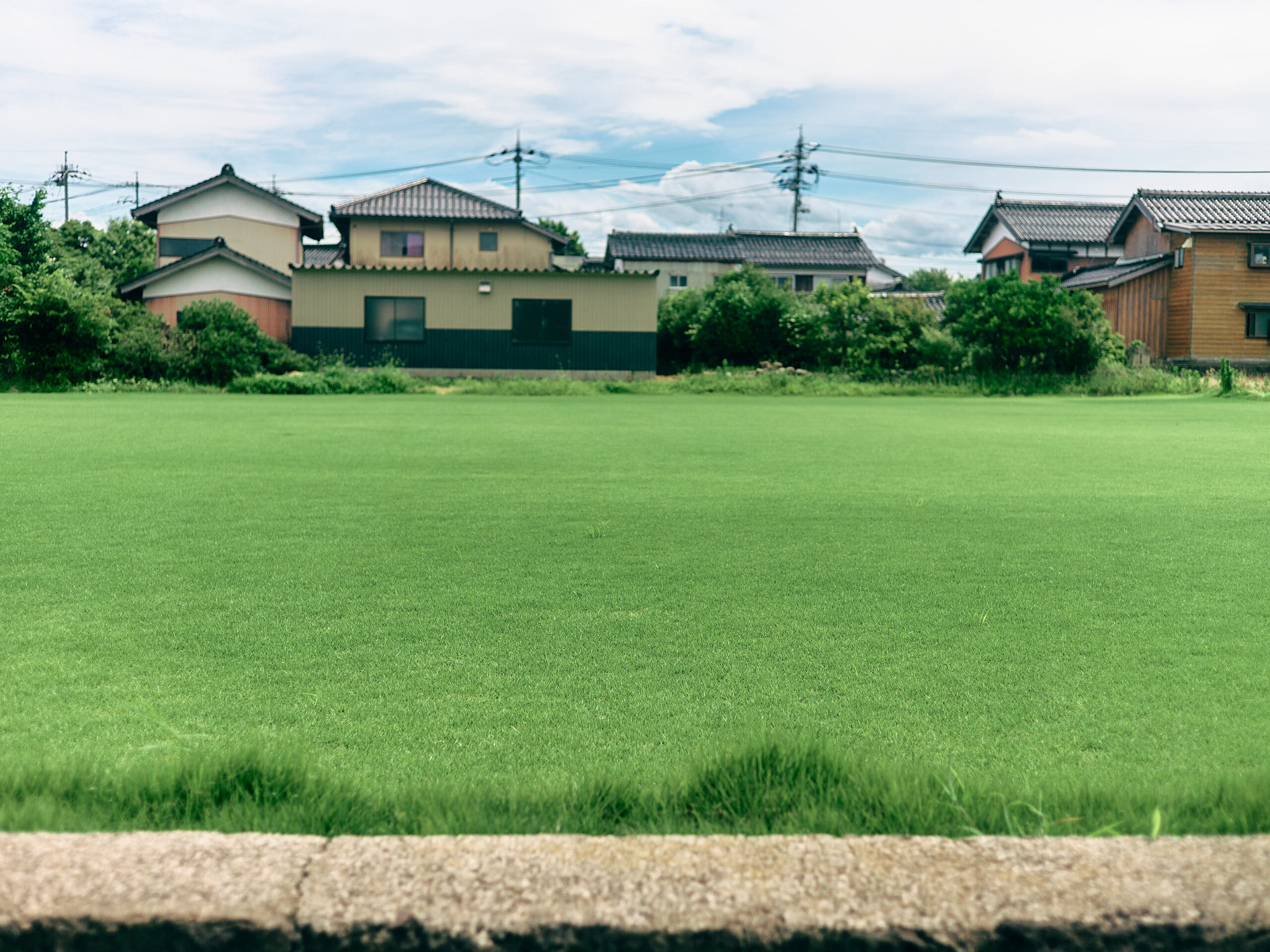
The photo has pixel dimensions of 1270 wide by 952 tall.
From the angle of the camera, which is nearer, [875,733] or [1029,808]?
[1029,808]

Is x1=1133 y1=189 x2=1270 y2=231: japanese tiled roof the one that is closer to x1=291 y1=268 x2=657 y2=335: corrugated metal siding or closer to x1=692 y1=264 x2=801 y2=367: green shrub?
x1=692 y1=264 x2=801 y2=367: green shrub

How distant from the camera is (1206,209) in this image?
36594 mm

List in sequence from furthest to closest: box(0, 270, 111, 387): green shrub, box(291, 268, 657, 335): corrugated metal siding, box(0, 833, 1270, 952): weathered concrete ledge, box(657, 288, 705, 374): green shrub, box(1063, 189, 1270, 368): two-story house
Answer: box(1063, 189, 1270, 368): two-story house
box(657, 288, 705, 374): green shrub
box(291, 268, 657, 335): corrugated metal siding
box(0, 270, 111, 387): green shrub
box(0, 833, 1270, 952): weathered concrete ledge

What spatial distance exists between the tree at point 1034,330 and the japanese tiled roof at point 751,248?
2170 centimetres

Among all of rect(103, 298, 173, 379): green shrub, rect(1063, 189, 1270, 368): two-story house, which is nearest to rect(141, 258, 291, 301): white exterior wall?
rect(103, 298, 173, 379): green shrub

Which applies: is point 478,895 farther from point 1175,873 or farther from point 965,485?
point 965,485

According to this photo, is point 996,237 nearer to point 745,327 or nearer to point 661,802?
point 745,327

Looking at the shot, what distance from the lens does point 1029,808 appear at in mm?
2100

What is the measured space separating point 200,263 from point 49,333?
766cm

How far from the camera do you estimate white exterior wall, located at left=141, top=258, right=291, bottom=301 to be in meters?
31.1

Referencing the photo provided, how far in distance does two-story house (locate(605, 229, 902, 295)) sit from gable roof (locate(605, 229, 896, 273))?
0.11ft

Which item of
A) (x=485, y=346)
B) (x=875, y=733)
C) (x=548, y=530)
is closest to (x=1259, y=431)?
(x=548, y=530)

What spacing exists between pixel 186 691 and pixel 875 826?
2.05m

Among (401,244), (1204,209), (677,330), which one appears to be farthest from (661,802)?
(1204,209)
